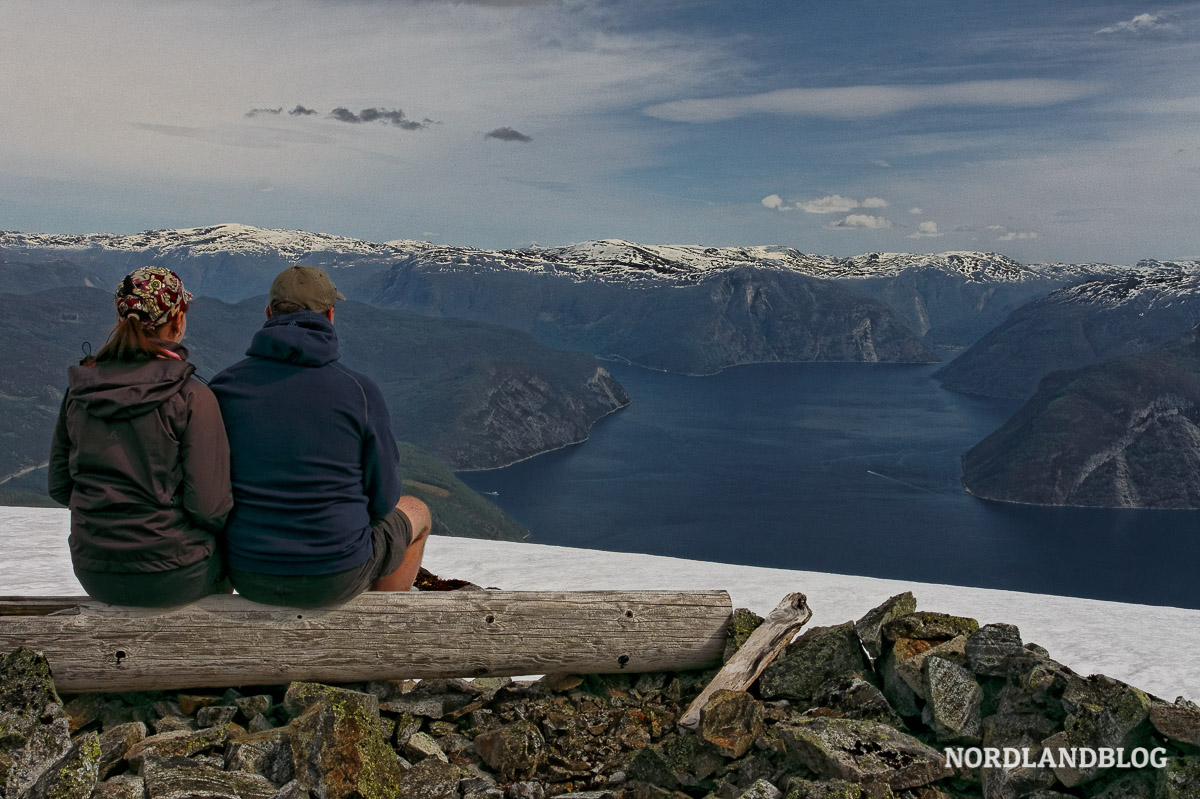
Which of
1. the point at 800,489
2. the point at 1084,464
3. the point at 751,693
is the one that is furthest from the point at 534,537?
the point at 751,693

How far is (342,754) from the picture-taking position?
16.1 ft

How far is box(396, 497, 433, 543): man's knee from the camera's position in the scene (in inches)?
233

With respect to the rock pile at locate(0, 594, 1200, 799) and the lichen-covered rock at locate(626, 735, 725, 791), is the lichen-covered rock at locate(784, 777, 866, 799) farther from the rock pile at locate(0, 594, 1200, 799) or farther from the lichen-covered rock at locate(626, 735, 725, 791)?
the lichen-covered rock at locate(626, 735, 725, 791)

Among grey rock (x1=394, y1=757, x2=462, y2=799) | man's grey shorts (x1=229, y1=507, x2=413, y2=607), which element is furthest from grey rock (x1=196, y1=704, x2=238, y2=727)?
grey rock (x1=394, y1=757, x2=462, y2=799)

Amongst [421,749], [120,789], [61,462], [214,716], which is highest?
[61,462]

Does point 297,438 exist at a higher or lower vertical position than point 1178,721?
Answer: higher

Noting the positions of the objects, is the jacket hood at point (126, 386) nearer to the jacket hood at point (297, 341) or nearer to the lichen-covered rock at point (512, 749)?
the jacket hood at point (297, 341)

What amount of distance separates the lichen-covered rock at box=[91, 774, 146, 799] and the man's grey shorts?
3.89 feet

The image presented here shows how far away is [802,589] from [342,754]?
7.34 metres

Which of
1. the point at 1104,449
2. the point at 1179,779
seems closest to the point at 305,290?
the point at 1179,779

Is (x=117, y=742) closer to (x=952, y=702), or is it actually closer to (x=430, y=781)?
(x=430, y=781)

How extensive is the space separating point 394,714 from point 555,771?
1.18m

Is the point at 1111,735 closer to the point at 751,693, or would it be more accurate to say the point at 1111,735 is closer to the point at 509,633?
the point at 751,693

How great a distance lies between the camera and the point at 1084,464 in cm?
17538
